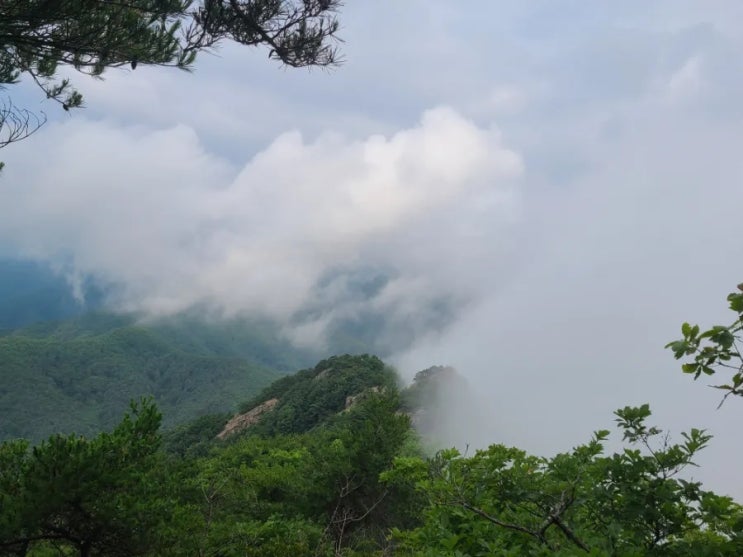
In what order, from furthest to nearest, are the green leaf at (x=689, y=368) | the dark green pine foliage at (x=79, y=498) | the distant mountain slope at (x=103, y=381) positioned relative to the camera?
the distant mountain slope at (x=103, y=381) < the dark green pine foliage at (x=79, y=498) < the green leaf at (x=689, y=368)

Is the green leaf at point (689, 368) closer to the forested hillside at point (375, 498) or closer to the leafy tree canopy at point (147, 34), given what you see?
the forested hillside at point (375, 498)

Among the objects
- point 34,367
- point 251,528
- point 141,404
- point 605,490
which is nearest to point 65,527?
point 141,404

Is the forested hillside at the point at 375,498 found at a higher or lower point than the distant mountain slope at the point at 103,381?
lower

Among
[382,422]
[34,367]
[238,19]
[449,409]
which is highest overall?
[34,367]

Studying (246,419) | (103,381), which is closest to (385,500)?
(246,419)

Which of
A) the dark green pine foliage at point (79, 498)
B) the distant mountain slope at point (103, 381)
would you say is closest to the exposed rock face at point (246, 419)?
the distant mountain slope at point (103, 381)

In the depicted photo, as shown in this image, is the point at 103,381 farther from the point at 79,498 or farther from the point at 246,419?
the point at 79,498

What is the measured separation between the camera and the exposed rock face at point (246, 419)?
58.1 meters

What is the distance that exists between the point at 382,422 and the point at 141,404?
8.84 m

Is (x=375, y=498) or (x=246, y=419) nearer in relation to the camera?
(x=375, y=498)

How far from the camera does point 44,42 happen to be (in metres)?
6.79

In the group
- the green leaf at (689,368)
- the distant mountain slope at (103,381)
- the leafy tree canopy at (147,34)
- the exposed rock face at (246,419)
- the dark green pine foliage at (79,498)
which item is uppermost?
the distant mountain slope at (103,381)

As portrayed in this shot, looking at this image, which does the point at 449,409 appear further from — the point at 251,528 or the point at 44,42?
the point at 44,42

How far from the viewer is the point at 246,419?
6091cm
